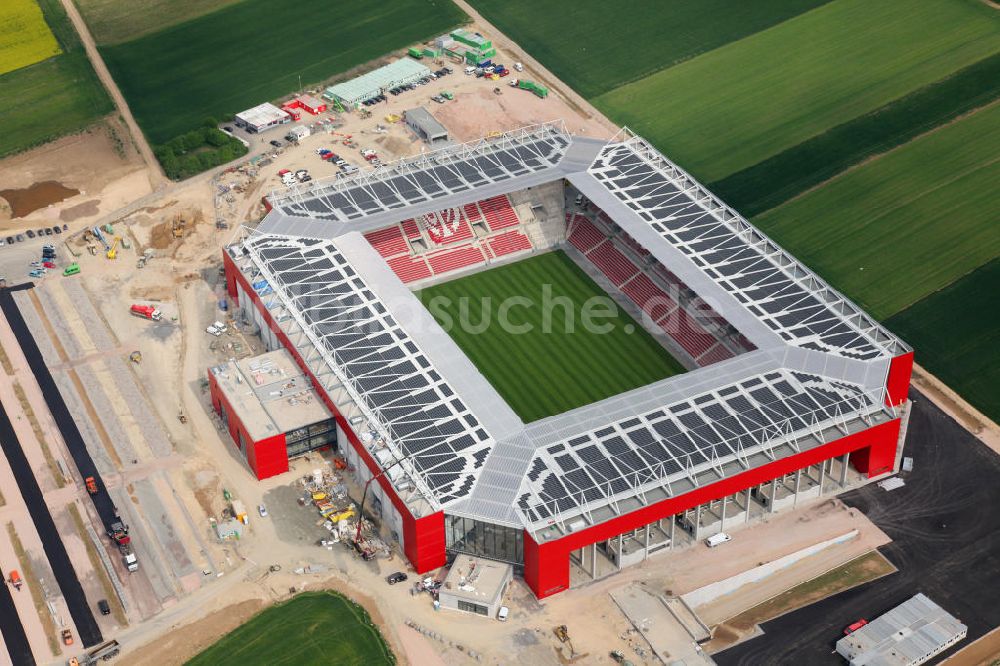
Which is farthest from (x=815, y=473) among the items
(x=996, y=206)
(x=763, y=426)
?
(x=996, y=206)

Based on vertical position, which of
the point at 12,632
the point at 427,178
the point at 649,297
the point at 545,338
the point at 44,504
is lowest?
the point at 12,632

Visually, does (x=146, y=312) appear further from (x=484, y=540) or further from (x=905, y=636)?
(x=905, y=636)

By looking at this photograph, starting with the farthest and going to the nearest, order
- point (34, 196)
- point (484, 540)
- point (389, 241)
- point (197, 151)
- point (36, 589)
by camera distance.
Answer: point (197, 151) → point (34, 196) → point (389, 241) → point (484, 540) → point (36, 589)

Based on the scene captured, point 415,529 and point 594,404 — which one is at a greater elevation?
point 594,404

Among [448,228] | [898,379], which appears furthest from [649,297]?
[898,379]

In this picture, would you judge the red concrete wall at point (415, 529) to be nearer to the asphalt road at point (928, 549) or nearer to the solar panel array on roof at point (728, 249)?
the asphalt road at point (928, 549)

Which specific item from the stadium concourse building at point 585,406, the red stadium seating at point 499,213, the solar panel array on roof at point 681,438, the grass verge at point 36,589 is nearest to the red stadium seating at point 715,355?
the stadium concourse building at point 585,406

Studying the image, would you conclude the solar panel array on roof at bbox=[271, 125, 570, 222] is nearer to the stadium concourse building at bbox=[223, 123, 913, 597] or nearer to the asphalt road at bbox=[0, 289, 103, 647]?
the stadium concourse building at bbox=[223, 123, 913, 597]
